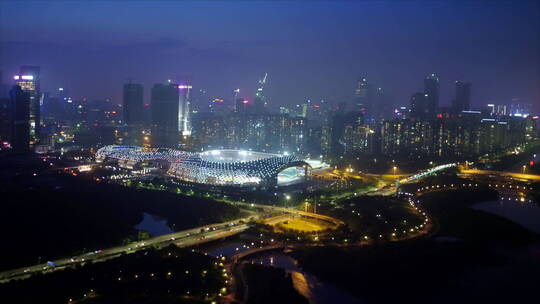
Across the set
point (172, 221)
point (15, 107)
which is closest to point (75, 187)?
point (172, 221)

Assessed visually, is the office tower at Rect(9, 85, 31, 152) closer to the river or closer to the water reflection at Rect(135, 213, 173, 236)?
the water reflection at Rect(135, 213, 173, 236)

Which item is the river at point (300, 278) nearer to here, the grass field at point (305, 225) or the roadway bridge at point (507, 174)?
the grass field at point (305, 225)

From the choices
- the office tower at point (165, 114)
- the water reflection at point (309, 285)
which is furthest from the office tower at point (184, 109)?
the water reflection at point (309, 285)

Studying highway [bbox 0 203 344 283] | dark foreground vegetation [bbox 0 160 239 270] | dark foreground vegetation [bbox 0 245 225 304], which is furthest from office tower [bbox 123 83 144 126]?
dark foreground vegetation [bbox 0 245 225 304]

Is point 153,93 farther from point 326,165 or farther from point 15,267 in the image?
point 15,267

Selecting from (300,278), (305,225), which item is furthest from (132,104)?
(300,278)

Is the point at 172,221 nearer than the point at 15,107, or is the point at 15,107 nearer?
the point at 172,221

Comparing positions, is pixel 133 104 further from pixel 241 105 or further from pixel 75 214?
pixel 75 214
